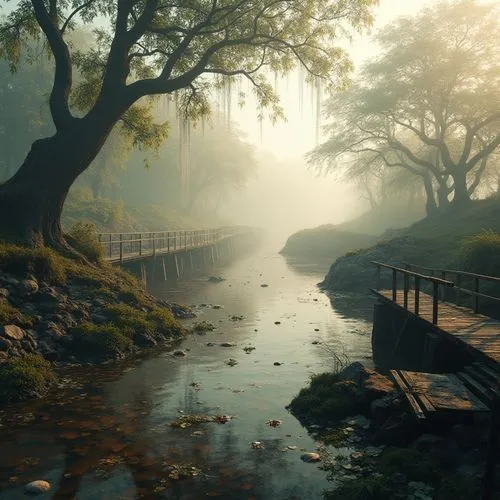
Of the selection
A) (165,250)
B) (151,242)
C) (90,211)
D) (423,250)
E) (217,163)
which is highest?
(217,163)

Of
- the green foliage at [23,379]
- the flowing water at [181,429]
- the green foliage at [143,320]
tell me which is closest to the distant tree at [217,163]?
the green foliage at [143,320]

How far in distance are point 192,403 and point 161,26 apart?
15.3 meters

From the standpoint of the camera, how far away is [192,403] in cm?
998

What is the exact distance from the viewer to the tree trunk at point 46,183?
55.1ft

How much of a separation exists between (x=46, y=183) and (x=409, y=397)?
1409cm

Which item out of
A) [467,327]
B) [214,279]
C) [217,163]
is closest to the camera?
[467,327]

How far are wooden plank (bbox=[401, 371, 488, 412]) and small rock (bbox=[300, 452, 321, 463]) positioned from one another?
1.80 m

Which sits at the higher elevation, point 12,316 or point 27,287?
point 27,287

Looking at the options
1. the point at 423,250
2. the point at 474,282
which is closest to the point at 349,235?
the point at 423,250

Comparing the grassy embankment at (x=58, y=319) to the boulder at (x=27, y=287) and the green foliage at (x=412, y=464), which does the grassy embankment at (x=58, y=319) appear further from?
the green foliage at (x=412, y=464)

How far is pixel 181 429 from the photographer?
857 centimetres

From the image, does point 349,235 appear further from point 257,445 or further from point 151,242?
point 257,445

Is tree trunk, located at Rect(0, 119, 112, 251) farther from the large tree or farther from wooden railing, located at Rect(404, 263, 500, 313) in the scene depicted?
A: wooden railing, located at Rect(404, 263, 500, 313)

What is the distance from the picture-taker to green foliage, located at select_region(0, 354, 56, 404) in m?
9.86
